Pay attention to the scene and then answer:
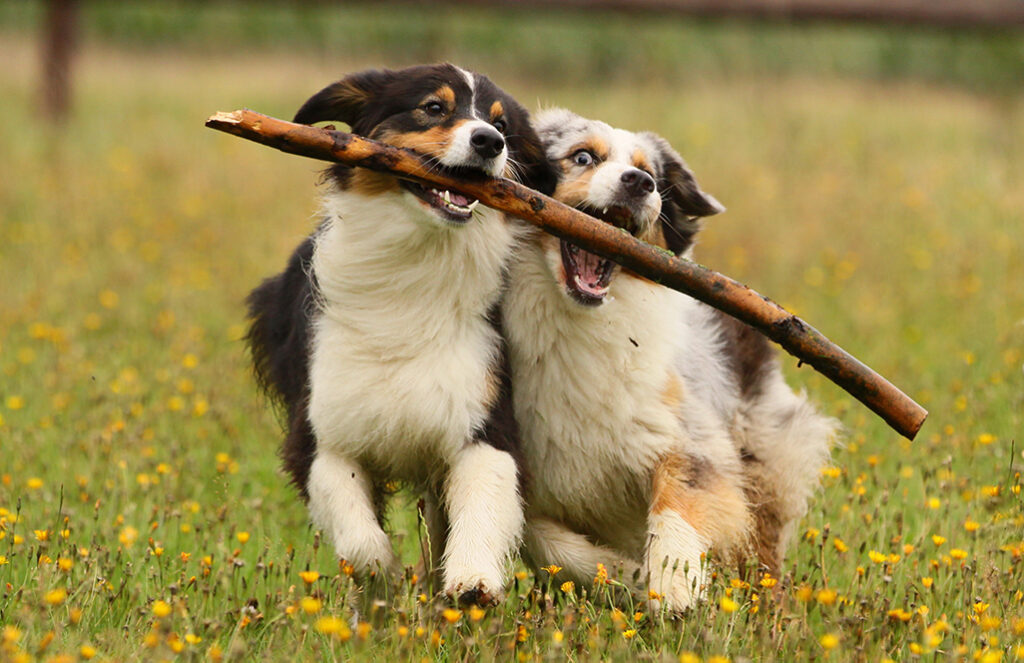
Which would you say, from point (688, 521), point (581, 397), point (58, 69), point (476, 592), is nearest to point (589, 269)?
point (581, 397)

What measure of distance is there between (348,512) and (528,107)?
8.81 ft

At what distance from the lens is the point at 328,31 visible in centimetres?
1983

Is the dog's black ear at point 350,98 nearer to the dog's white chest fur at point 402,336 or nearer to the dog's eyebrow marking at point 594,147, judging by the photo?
the dog's white chest fur at point 402,336

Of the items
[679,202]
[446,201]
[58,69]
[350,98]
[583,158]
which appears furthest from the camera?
[58,69]

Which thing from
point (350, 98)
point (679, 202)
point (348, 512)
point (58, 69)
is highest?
point (350, 98)

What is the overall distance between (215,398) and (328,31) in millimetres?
14367

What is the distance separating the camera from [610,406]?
450cm

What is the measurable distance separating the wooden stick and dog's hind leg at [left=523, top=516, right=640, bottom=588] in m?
1.03

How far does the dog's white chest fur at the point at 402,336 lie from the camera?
13.6 ft

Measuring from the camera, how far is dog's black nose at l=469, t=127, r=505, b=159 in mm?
3941

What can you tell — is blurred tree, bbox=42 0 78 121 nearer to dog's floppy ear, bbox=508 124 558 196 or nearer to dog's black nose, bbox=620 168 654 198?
dog's floppy ear, bbox=508 124 558 196

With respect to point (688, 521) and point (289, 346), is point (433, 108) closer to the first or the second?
point (289, 346)

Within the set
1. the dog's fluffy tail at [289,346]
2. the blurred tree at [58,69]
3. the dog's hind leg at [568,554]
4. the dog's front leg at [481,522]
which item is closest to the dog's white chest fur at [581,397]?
the dog's hind leg at [568,554]

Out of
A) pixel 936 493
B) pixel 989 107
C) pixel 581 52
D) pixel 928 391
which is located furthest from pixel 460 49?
pixel 936 493
